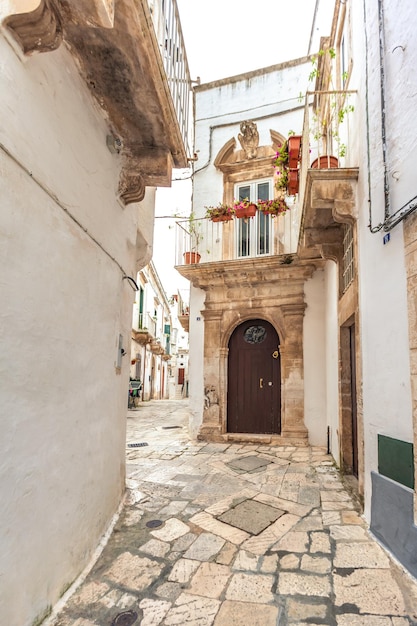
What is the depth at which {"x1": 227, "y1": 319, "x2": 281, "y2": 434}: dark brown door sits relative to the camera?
7641 mm

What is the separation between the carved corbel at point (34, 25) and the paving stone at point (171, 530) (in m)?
3.55

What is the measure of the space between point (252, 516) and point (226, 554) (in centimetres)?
77

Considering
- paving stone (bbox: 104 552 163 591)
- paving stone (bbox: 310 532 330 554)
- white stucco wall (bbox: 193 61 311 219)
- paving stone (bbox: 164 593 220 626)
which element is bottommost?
paving stone (bbox: 104 552 163 591)

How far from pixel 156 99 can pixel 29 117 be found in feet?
3.97

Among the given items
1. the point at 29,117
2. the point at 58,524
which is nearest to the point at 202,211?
the point at 29,117

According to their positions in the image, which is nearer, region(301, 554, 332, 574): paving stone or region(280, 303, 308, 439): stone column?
region(301, 554, 332, 574): paving stone

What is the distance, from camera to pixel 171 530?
3.28 meters

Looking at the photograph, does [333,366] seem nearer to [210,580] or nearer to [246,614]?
[210,580]

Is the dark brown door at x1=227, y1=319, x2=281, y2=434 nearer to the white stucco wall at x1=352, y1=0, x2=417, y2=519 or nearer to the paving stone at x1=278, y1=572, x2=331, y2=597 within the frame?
the white stucco wall at x1=352, y1=0, x2=417, y2=519

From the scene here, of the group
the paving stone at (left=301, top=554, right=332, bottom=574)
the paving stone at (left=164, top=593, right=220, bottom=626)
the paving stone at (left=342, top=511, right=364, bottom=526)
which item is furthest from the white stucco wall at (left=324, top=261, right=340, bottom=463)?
the paving stone at (left=164, top=593, right=220, bottom=626)

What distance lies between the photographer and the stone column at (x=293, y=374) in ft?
23.5

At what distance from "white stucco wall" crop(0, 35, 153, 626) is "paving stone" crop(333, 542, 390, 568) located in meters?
1.90

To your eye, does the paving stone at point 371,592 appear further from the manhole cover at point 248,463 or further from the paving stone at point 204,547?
the manhole cover at point 248,463

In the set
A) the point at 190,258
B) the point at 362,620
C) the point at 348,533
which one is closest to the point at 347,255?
the point at 348,533
